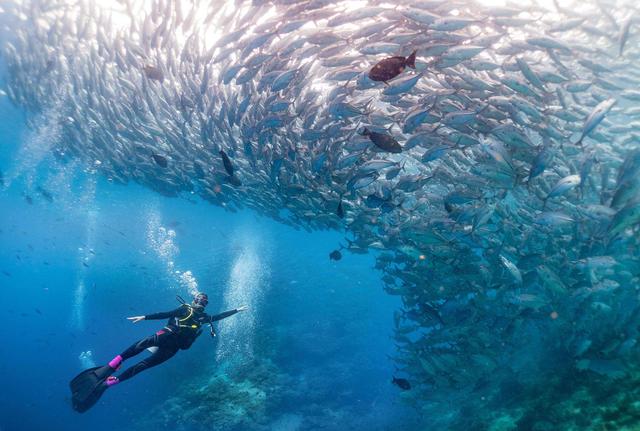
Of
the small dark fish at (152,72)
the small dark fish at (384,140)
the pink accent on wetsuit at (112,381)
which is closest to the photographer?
the small dark fish at (384,140)

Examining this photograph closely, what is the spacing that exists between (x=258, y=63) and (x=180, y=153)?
8.86m

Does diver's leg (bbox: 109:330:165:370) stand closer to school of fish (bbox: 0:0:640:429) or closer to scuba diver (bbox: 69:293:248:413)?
scuba diver (bbox: 69:293:248:413)

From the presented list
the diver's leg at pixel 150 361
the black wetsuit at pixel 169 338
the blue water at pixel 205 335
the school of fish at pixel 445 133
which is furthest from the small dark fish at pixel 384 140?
the blue water at pixel 205 335

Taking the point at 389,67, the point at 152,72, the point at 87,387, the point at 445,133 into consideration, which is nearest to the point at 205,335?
the point at 87,387

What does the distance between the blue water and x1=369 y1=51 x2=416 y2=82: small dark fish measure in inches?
630

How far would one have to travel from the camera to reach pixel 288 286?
33.3m

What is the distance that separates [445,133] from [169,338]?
8.31m

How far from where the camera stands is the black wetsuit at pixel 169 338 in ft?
29.7

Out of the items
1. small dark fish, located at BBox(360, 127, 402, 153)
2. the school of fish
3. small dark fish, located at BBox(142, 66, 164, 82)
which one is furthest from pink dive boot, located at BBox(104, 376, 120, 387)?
small dark fish, located at BBox(360, 127, 402, 153)

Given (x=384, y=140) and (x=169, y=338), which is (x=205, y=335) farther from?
(x=384, y=140)

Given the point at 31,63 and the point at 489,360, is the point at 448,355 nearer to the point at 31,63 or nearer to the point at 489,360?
the point at 489,360

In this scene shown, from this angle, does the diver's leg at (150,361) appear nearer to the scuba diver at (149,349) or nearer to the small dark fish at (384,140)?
the scuba diver at (149,349)

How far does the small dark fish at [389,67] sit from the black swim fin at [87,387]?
963 cm

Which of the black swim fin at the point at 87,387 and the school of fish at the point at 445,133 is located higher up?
the school of fish at the point at 445,133
